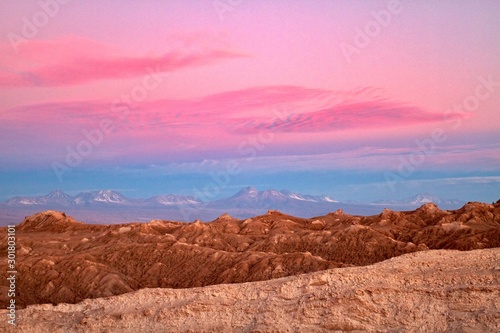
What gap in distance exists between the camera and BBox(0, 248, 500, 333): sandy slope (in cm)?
2539

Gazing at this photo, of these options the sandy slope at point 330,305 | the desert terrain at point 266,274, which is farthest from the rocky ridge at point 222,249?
the sandy slope at point 330,305

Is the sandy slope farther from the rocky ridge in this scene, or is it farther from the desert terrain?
the rocky ridge

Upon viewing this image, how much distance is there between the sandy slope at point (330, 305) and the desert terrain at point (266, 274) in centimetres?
6

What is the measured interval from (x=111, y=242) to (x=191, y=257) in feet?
62.9

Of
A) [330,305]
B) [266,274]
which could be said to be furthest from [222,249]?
[330,305]

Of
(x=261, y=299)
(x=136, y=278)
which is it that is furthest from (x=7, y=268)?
(x=261, y=299)

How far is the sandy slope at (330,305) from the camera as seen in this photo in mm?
25391

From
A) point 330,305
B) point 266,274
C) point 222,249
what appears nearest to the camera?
point 330,305

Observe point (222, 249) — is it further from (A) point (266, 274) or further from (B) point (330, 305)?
(B) point (330, 305)

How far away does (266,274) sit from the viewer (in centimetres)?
6288

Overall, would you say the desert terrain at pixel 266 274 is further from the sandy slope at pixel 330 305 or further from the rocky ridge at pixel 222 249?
the rocky ridge at pixel 222 249

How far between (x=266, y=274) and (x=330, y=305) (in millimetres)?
36771

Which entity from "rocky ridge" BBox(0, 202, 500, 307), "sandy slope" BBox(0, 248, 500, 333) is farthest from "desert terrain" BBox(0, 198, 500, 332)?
"rocky ridge" BBox(0, 202, 500, 307)

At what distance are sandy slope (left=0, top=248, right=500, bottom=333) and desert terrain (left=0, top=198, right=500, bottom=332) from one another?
6cm
